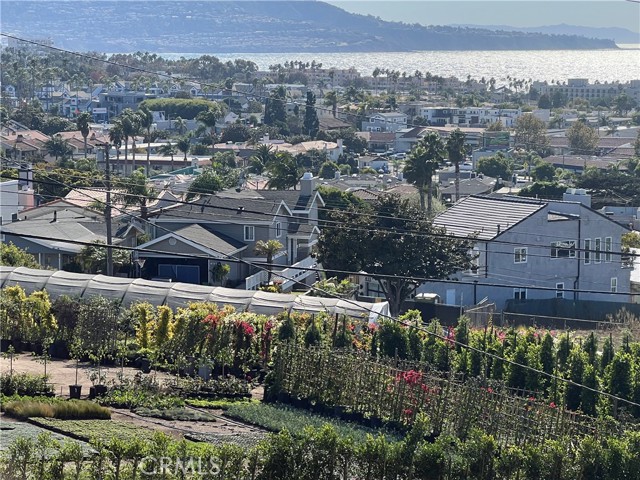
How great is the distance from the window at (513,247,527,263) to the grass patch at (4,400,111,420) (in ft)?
56.3

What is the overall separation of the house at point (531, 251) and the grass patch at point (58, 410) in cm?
1537

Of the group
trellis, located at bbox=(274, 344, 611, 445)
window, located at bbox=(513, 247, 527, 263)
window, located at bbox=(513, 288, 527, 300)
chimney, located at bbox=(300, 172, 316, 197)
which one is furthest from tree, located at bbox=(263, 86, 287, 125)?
trellis, located at bbox=(274, 344, 611, 445)

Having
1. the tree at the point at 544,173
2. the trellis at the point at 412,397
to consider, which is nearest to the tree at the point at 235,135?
the tree at the point at 544,173

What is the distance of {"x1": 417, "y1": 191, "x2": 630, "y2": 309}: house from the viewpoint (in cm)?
3177

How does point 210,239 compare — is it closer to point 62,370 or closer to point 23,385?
point 62,370

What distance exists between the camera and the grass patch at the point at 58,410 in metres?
16.5

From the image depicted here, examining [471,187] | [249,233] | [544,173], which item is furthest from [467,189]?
[249,233]

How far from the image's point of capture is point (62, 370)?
20.2 metres

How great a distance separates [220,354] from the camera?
2042cm

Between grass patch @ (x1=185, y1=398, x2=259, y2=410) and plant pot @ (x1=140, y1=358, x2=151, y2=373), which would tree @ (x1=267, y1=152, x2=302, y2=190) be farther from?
grass patch @ (x1=185, y1=398, x2=259, y2=410)

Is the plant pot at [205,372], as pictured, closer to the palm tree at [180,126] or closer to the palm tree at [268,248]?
the palm tree at [268,248]

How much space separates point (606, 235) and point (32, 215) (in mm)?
17176

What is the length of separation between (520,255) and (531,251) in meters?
0.30

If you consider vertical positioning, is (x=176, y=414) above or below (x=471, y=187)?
above
